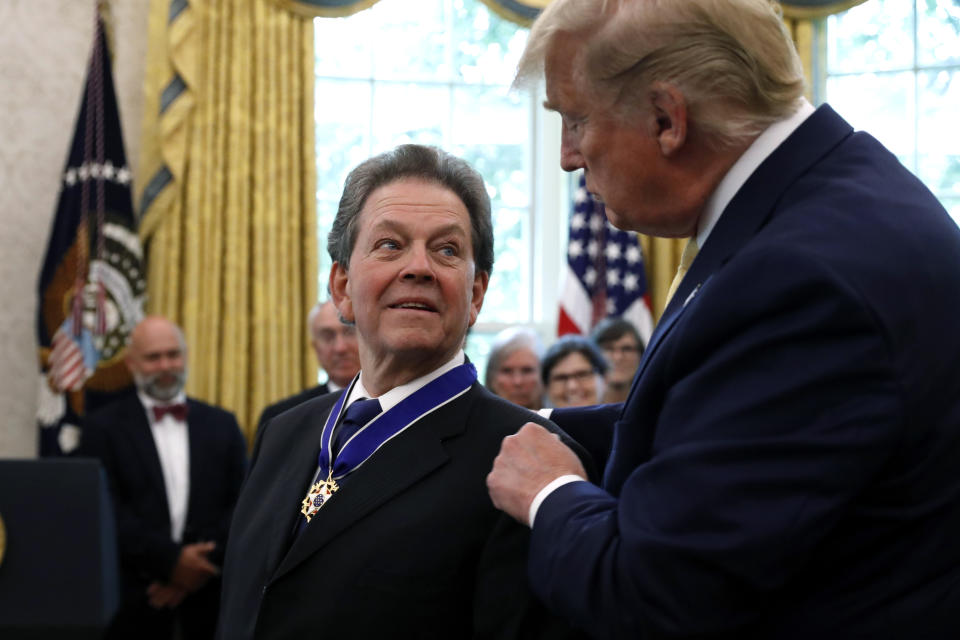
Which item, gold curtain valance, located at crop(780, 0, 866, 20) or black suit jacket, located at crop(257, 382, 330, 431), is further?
gold curtain valance, located at crop(780, 0, 866, 20)

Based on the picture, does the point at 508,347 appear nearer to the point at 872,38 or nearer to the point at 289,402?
the point at 289,402

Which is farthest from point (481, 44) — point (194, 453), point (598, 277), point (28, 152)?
point (194, 453)

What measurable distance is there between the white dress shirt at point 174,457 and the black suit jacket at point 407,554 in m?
3.33

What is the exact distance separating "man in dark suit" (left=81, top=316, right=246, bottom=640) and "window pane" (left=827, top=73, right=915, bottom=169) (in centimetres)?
441

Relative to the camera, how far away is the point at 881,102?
7566mm

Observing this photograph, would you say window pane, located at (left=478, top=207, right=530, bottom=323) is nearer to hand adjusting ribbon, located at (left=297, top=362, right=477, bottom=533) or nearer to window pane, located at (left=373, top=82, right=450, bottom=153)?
window pane, located at (left=373, top=82, right=450, bottom=153)

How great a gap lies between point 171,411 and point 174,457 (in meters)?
0.22

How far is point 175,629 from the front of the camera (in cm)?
545

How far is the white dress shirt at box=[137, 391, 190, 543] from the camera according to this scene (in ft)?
17.7

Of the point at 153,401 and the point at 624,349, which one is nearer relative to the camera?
the point at 153,401

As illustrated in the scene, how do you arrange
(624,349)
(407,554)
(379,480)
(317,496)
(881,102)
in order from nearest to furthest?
(407,554) < (379,480) < (317,496) < (624,349) < (881,102)

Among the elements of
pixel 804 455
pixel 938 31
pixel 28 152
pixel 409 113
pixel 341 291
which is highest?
pixel 938 31

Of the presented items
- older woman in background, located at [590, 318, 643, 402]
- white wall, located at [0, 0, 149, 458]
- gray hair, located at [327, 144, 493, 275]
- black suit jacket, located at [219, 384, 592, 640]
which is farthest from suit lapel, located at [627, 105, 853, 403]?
white wall, located at [0, 0, 149, 458]

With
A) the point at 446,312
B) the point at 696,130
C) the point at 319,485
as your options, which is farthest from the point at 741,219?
the point at 319,485
